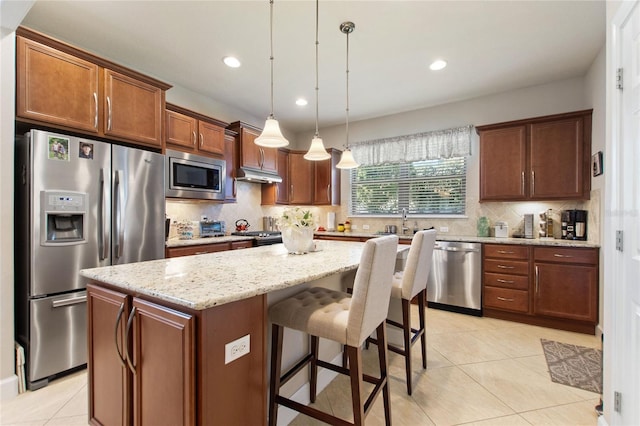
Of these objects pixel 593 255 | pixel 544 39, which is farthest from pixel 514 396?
pixel 544 39

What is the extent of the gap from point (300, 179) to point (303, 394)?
3.63 m

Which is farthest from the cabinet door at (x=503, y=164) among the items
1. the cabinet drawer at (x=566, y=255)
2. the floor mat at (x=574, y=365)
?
the floor mat at (x=574, y=365)

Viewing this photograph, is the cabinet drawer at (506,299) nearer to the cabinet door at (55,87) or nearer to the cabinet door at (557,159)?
the cabinet door at (557,159)

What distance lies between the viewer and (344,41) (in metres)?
2.70

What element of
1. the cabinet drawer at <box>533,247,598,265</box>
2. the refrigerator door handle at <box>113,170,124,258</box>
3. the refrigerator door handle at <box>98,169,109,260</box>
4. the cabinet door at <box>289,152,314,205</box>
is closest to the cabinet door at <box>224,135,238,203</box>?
the cabinet door at <box>289,152,314,205</box>

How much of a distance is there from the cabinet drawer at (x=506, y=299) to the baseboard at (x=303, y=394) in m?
2.16

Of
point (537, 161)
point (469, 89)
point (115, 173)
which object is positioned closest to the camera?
point (115, 173)

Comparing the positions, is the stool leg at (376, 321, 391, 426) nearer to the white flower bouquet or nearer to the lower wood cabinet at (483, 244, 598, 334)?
the white flower bouquet

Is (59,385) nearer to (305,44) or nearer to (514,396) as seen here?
(514,396)

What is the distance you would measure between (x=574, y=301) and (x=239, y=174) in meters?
4.19

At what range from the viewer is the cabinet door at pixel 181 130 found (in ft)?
10.5

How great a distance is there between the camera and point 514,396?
1.94 meters

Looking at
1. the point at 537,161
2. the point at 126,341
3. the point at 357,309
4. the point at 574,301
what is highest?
the point at 537,161

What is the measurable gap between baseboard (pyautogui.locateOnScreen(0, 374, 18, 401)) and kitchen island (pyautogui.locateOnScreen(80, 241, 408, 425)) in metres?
1.01
